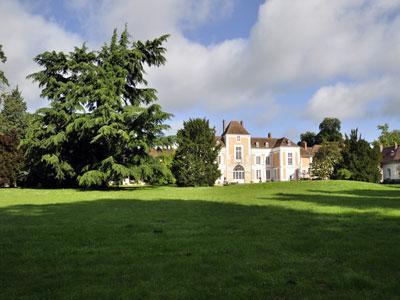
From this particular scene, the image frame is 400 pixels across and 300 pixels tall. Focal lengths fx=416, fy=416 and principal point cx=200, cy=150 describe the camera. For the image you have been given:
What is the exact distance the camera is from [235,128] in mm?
65750

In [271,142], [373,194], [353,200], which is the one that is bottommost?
[353,200]

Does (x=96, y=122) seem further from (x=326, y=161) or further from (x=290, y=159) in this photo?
(x=290, y=159)

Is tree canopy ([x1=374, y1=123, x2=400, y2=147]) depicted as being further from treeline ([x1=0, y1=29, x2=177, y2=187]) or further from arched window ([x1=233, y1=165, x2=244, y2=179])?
treeline ([x1=0, y1=29, x2=177, y2=187])

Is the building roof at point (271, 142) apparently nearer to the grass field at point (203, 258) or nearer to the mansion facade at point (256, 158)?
the mansion facade at point (256, 158)

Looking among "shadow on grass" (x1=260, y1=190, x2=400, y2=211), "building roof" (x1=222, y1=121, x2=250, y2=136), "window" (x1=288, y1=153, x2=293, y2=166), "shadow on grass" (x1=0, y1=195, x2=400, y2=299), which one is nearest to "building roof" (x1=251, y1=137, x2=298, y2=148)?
"window" (x1=288, y1=153, x2=293, y2=166)

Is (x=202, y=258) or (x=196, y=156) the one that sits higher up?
(x=196, y=156)

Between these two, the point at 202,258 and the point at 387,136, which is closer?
the point at 202,258

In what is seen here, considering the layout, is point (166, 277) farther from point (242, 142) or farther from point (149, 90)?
point (242, 142)

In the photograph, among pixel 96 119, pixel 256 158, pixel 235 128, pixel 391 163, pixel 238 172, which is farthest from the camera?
pixel 256 158

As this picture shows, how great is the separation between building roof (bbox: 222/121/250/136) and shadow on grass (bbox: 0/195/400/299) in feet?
181

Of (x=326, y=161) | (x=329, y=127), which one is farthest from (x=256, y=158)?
(x=329, y=127)

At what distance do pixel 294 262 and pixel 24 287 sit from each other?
3408mm

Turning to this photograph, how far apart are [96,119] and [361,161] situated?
84.2ft

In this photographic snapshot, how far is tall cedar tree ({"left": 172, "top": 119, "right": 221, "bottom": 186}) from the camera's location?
38844 mm
